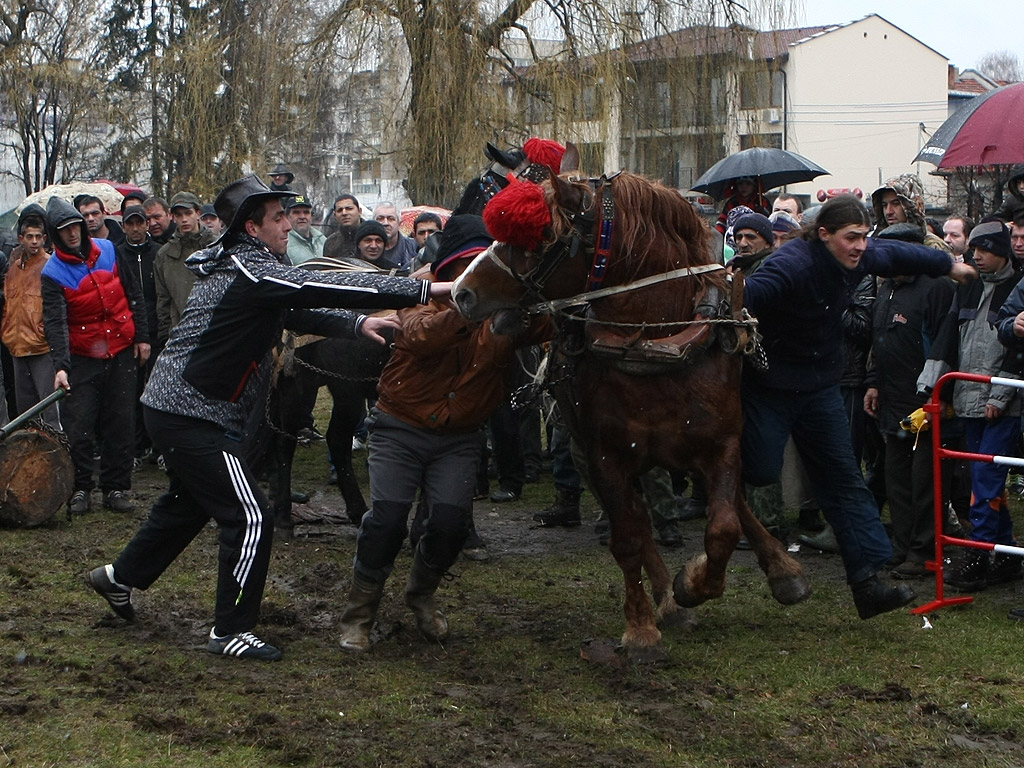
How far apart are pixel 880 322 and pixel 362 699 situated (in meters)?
4.01

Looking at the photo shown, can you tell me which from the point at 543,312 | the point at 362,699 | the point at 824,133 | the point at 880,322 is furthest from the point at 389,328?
the point at 824,133

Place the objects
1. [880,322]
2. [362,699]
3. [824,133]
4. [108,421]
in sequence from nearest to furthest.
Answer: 1. [362,699]
2. [880,322]
3. [108,421]
4. [824,133]

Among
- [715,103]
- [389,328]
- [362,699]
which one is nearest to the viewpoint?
[362,699]

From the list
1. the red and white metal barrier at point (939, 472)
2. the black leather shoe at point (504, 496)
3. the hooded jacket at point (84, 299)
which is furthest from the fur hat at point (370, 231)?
the red and white metal barrier at point (939, 472)

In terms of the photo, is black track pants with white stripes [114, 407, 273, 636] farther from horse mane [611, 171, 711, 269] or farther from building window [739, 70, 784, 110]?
building window [739, 70, 784, 110]

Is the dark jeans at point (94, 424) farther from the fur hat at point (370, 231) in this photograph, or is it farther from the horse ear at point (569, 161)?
the horse ear at point (569, 161)

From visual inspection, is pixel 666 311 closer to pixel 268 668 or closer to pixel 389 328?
pixel 389 328

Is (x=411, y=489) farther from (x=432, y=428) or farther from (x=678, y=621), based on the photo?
(x=678, y=621)

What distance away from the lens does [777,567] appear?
17.8ft

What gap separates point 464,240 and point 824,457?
187cm

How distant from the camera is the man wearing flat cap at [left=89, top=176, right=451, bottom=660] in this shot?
5.14 meters

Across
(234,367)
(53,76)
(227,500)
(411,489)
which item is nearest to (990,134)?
(411,489)

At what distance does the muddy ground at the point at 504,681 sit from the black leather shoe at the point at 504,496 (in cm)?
226

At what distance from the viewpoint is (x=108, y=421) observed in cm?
912
